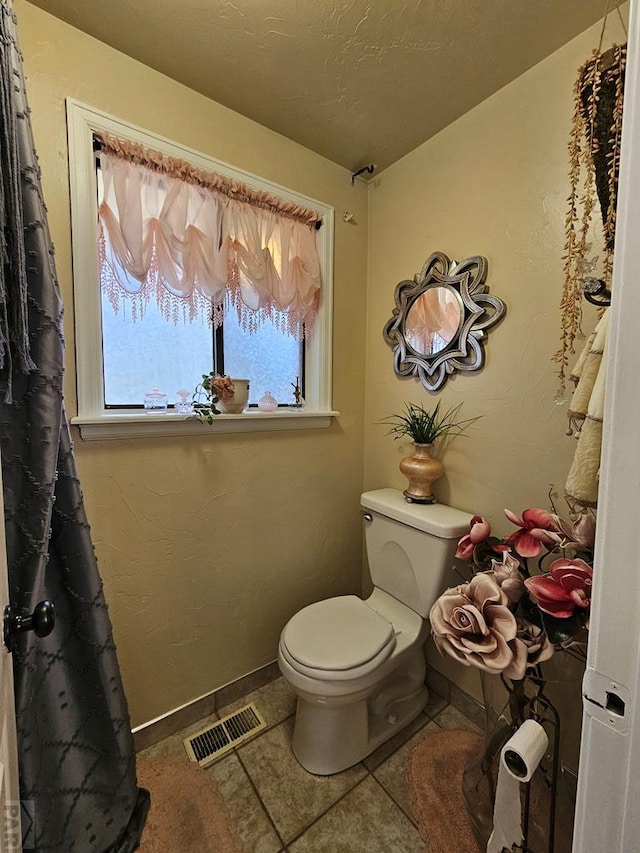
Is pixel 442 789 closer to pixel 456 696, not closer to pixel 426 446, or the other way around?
pixel 456 696

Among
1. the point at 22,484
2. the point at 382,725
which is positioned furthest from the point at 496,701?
the point at 22,484

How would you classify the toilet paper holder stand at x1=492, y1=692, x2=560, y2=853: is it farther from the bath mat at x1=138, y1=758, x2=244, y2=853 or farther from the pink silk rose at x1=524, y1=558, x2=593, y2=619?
the bath mat at x1=138, y1=758, x2=244, y2=853

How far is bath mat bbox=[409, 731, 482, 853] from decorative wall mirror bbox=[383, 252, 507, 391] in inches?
53.4

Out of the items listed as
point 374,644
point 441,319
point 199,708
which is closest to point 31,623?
point 374,644

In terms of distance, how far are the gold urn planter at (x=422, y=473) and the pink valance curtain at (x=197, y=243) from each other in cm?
77

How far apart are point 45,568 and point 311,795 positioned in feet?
3.63

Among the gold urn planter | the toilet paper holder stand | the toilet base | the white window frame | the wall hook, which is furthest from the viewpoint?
the wall hook

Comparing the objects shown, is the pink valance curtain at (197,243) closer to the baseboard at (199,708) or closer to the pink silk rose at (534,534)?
the pink silk rose at (534,534)

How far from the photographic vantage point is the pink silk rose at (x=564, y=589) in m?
0.81

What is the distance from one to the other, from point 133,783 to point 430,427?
5.04 ft

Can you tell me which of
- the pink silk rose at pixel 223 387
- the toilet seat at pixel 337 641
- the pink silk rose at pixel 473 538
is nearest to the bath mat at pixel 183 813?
the toilet seat at pixel 337 641

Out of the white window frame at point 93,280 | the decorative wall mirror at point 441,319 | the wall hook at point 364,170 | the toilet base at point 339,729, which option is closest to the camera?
the white window frame at point 93,280

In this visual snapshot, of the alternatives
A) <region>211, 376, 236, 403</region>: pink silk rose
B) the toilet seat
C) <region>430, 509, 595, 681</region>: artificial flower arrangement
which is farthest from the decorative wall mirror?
the toilet seat

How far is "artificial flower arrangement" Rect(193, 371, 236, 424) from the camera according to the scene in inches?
53.1
